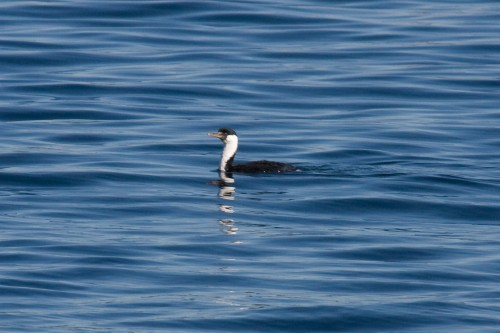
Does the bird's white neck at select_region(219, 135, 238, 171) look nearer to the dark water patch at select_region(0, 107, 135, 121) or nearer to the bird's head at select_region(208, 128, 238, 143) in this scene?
the bird's head at select_region(208, 128, 238, 143)

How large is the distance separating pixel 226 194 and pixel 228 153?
5.33 feet

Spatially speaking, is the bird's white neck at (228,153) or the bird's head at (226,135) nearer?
the bird's white neck at (228,153)

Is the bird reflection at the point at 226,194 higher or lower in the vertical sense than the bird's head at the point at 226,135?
lower

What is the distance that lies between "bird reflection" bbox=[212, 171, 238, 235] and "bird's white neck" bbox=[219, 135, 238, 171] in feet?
0.35

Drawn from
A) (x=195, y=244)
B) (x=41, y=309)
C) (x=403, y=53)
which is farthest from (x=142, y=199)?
(x=403, y=53)

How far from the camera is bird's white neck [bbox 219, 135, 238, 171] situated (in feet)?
69.9

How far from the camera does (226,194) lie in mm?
19828

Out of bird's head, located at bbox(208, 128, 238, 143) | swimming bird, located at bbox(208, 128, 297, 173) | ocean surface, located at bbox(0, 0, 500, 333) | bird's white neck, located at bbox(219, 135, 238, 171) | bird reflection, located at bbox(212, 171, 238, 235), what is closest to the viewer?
ocean surface, located at bbox(0, 0, 500, 333)

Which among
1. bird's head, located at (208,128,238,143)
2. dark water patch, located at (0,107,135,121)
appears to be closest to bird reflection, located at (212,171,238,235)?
bird's head, located at (208,128,238,143)

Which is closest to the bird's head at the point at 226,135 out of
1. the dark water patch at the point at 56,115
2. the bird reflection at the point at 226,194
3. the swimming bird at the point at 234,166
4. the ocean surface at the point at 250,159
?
the swimming bird at the point at 234,166

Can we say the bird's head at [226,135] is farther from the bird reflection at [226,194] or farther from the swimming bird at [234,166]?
the bird reflection at [226,194]

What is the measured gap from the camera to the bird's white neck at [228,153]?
69.9 ft

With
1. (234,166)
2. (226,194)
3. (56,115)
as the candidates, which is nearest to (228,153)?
(234,166)

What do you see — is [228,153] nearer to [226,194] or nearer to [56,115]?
[226,194]
